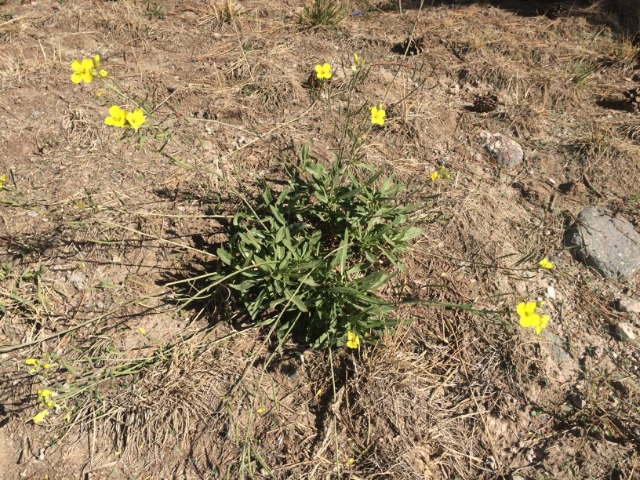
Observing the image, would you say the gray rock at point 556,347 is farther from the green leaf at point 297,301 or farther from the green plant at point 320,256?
the green leaf at point 297,301

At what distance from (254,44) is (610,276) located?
3.11 m

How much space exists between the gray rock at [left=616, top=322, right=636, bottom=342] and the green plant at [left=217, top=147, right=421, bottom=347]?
1.25 metres

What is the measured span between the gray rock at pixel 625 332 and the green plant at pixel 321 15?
323cm

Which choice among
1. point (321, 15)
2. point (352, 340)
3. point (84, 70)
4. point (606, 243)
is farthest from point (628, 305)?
point (321, 15)

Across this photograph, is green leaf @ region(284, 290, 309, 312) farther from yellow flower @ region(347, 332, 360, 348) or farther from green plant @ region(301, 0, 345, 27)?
green plant @ region(301, 0, 345, 27)

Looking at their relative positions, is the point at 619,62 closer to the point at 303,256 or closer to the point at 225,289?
the point at 303,256

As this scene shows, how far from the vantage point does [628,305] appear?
8.60ft

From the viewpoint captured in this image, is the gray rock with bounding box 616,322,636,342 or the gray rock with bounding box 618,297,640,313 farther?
the gray rock with bounding box 618,297,640,313

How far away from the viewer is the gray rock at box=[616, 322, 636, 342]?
251 cm

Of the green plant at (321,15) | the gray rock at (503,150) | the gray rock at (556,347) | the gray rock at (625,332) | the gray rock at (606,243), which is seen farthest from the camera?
the green plant at (321,15)

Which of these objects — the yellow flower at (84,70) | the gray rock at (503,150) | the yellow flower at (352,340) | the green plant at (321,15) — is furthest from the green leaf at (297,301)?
the green plant at (321,15)

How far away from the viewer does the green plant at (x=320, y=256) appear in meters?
2.18

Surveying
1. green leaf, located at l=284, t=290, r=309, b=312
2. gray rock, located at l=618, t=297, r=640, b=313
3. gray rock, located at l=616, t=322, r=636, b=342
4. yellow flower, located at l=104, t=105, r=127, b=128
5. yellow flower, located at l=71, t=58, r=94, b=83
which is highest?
yellow flower, located at l=71, t=58, r=94, b=83

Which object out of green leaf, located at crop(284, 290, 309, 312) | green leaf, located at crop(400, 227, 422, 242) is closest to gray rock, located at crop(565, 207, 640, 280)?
green leaf, located at crop(400, 227, 422, 242)
